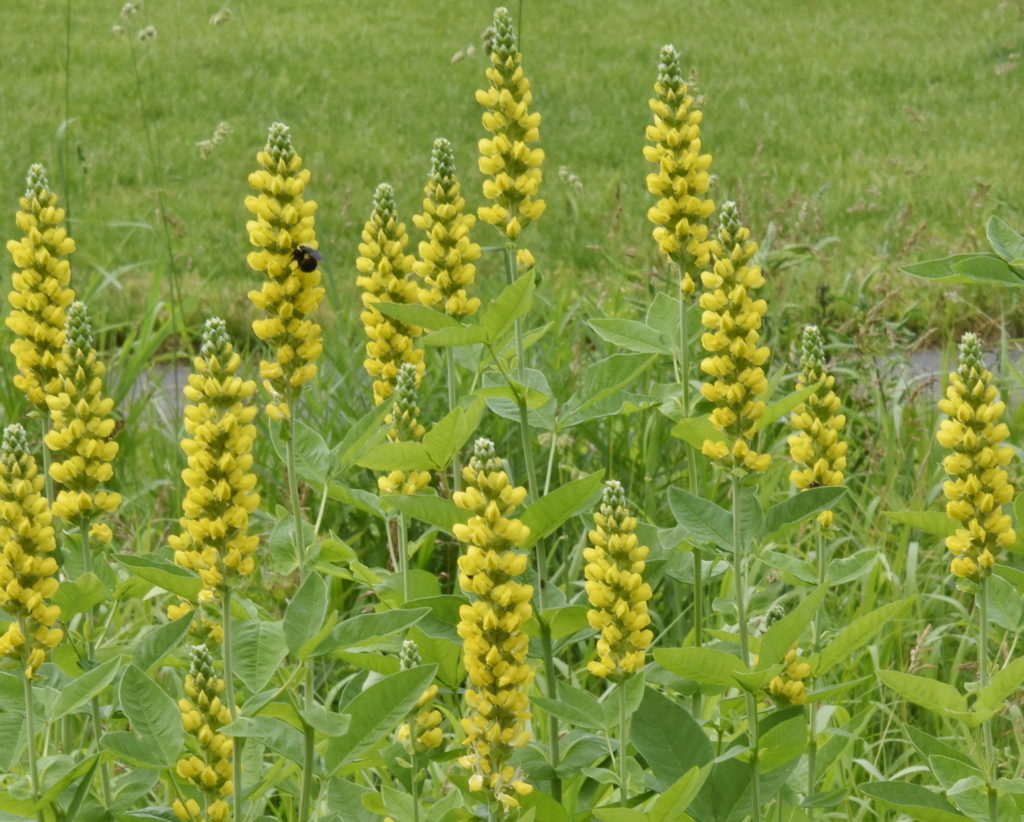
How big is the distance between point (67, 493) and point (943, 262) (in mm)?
1331

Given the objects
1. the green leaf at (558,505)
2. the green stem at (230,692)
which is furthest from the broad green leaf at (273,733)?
the green leaf at (558,505)

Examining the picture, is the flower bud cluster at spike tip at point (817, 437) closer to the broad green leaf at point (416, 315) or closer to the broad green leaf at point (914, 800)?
the broad green leaf at point (914, 800)

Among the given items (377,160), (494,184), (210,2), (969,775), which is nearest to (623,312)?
(494,184)

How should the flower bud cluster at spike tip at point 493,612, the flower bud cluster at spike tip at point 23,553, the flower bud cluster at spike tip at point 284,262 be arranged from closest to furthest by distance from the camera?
the flower bud cluster at spike tip at point 493,612, the flower bud cluster at spike tip at point 23,553, the flower bud cluster at spike tip at point 284,262

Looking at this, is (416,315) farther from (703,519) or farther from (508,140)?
(703,519)

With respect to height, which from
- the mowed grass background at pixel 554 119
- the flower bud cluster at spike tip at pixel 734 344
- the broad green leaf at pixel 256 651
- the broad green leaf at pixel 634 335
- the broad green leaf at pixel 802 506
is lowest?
the mowed grass background at pixel 554 119

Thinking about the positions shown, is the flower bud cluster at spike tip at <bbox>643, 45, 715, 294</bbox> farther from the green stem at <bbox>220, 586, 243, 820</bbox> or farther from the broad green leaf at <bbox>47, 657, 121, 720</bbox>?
the broad green leaf at <bbox>47, 657, 121, 720</bbox>

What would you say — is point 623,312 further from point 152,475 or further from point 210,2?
point 210,2

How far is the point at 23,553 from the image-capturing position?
175 centimetres

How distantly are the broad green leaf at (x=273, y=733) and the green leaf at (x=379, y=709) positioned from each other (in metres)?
0.07

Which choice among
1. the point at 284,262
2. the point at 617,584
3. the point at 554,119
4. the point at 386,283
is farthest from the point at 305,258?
the point at 554,119

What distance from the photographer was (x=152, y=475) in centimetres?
491

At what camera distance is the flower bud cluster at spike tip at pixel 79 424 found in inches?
84.1

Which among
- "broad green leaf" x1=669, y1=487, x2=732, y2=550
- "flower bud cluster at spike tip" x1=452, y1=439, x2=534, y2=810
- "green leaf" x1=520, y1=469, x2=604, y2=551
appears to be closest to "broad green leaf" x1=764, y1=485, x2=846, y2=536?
"broad green leaf" x1=669, y1=487, x2=732, y2=550
